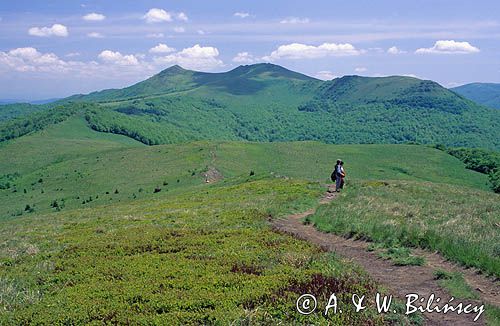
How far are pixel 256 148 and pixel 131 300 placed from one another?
95126 mm

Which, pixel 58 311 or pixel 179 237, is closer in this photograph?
pixel 58 311

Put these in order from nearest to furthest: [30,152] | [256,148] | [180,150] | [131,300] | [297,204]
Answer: [131,300], [297,204], [180,150], [256,148], [30,152]

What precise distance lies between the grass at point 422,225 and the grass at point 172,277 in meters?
3.66

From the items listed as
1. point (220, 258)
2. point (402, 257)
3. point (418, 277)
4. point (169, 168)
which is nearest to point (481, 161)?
point (169, 168)

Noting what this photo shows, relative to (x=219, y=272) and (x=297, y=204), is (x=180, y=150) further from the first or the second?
(x=219, y=272)

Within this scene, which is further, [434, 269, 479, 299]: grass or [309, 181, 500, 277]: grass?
[309, 181, 500, 277]: grass

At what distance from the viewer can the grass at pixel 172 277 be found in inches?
410

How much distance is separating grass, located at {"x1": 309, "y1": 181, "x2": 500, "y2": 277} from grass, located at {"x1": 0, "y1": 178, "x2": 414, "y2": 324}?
3.66m

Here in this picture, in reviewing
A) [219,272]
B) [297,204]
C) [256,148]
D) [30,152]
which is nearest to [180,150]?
[256,148]

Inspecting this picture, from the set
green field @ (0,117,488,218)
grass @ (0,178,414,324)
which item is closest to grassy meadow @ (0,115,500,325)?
grass @ (0,178,414,324)

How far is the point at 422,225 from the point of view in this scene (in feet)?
63.5

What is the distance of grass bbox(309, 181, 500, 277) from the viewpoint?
14781 mm

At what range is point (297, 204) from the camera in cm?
2958

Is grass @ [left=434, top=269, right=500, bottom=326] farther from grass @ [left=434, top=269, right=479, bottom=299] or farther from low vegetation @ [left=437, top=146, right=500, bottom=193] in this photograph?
low vegetation @ [left=437, top=146, right=500, bottom=193]
